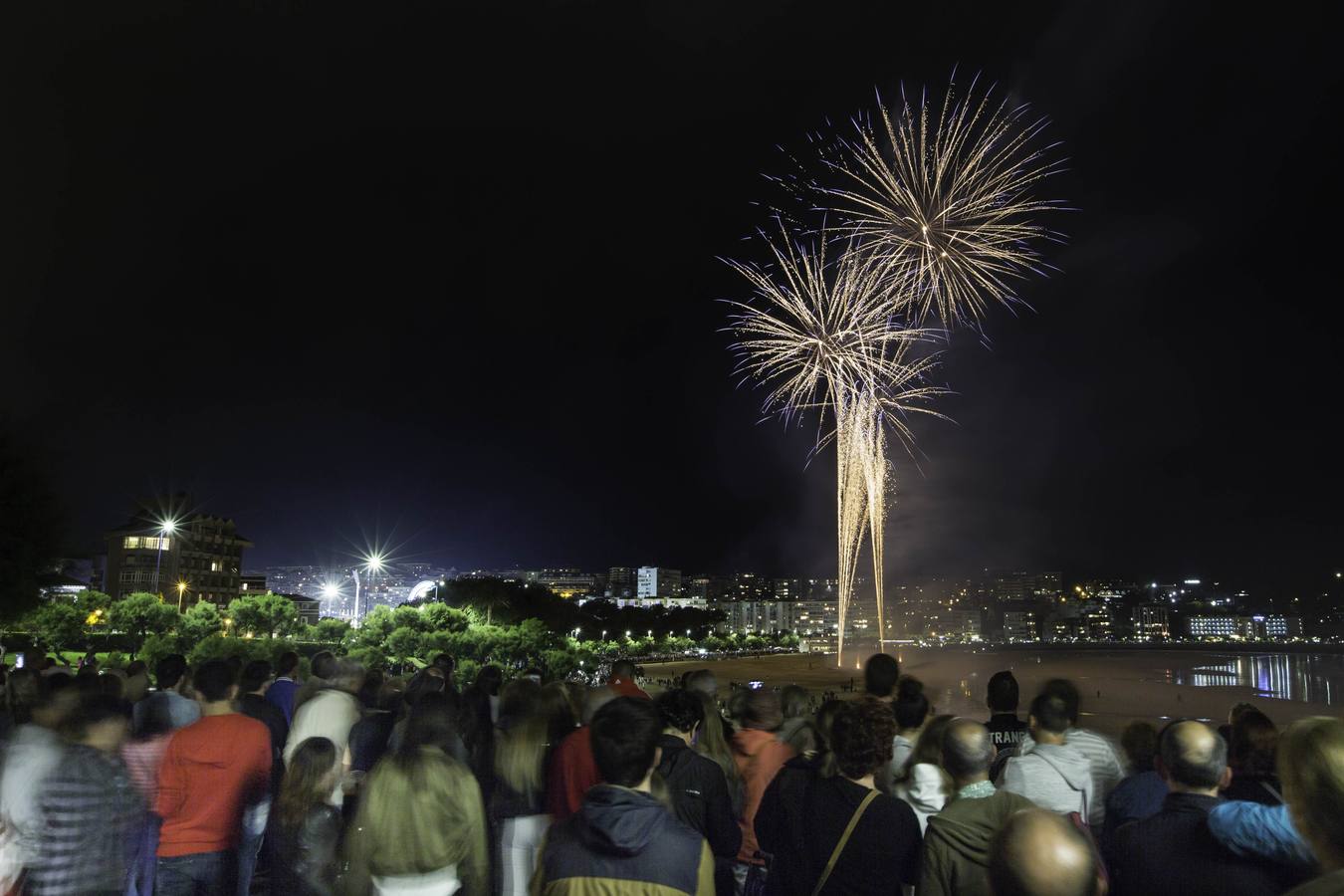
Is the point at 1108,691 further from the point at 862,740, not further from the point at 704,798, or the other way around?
the point at 862,740

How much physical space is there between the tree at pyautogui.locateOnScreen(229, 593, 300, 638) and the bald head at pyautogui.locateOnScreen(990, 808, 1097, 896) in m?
56.2

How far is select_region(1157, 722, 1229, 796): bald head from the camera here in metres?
3.28

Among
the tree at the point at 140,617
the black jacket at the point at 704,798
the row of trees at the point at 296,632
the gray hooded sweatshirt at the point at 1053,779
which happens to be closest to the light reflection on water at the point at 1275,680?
the row of trees at the point at 296,632

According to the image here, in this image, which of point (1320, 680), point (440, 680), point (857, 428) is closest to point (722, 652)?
point (1320, 680)

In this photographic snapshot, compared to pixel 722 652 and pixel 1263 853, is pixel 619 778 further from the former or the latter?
pixel 722 652

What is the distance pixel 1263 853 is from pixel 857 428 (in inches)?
1088

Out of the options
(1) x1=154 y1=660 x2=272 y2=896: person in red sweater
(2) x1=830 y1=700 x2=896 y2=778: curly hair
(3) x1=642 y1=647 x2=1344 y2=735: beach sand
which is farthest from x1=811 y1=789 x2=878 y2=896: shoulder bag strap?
(3) x1=642 y1=647 x2=1344 y2=735: beach sand

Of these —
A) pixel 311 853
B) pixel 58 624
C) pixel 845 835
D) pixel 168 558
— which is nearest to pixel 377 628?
pixel 58 624

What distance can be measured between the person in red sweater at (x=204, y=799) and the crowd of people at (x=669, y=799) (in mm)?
13

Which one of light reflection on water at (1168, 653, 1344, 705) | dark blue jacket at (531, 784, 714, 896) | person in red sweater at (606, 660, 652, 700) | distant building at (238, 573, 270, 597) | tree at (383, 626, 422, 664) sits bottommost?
light reflection on water at (1168, 653, 1344, 705)

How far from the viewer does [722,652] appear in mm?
102750

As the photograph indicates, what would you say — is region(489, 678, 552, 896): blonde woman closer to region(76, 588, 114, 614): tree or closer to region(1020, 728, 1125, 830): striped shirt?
region(1020, 728, 1125, 830): striped shirt

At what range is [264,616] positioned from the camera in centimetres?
5266

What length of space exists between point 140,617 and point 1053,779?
177ft
